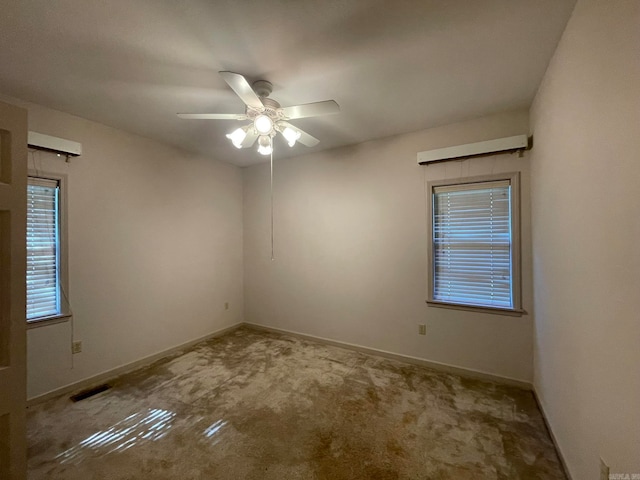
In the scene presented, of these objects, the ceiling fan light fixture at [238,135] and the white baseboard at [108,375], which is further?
the white baseboard at [108,375]

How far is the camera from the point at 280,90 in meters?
2.14

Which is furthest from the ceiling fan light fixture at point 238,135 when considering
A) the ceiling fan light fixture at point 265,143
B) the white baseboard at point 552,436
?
the white baseboard at point 552,436

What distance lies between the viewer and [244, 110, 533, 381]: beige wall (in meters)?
2.61

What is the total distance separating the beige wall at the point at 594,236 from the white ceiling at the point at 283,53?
1.20ft

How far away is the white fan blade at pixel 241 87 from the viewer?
→ 4.91 ft

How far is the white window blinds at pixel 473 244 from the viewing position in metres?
2.58

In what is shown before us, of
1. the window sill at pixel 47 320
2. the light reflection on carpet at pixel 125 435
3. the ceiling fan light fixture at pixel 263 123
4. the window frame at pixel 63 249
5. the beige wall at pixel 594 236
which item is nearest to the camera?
the beige wall at pixel 594 236

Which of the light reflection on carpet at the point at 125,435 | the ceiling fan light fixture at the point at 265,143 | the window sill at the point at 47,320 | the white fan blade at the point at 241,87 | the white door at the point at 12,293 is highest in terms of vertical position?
the white fan blade at the point at 241,87

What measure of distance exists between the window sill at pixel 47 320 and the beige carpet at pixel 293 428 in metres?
0.69

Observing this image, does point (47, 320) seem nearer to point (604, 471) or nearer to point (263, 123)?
point (263, 123)

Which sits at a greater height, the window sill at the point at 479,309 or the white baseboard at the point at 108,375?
the window sill at the point at 479,309

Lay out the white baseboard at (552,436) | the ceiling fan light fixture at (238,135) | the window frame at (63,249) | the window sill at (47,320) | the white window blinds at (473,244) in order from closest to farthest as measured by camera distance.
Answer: the white baseboard at (552,436), the ceiling fan light fixture at (238,135), the window sill at (47,320), the window frame at (63,249), the white window blinds at (473,244)

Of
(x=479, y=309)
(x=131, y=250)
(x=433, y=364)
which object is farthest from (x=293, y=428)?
(x=131, y=250)

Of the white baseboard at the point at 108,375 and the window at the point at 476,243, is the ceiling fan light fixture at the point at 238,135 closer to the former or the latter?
the window at the point at 476,243
